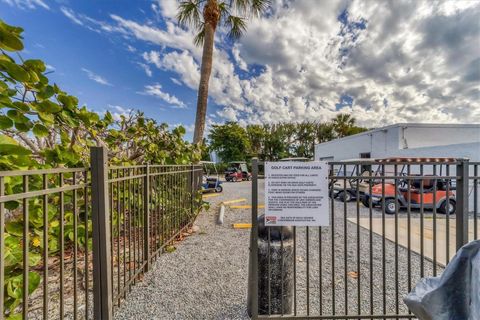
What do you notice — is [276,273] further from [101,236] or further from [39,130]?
[39,130]

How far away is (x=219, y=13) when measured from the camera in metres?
8.32

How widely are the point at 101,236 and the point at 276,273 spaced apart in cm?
168

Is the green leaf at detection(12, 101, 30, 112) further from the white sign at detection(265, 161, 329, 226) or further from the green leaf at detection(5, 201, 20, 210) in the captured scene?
the white sign at detection(265, 161, 329, 226)

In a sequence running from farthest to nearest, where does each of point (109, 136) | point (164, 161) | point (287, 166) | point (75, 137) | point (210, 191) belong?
point (210, 191)
point (164, 161)
point (109, 136)
point (75, 137)
point (287, 166)

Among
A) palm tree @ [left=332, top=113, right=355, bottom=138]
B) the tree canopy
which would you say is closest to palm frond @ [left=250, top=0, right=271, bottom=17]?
the tree canopy

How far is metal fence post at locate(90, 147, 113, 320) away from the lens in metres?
1.99

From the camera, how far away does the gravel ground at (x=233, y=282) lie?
2.46 m

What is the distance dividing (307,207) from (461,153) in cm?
940

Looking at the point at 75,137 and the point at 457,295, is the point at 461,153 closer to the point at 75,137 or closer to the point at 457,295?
the point at 457,295

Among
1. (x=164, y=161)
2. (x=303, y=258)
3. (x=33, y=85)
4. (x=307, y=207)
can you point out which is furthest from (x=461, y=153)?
(x=33, y=85)

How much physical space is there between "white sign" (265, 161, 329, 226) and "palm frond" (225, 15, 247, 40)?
28.3 feet

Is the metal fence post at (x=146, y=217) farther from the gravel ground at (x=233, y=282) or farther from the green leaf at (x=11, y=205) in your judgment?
the green leaf at (x=11, y=205)

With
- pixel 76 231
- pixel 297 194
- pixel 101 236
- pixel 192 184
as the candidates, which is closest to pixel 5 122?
pixel 76 231

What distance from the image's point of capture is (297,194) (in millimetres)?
2217
